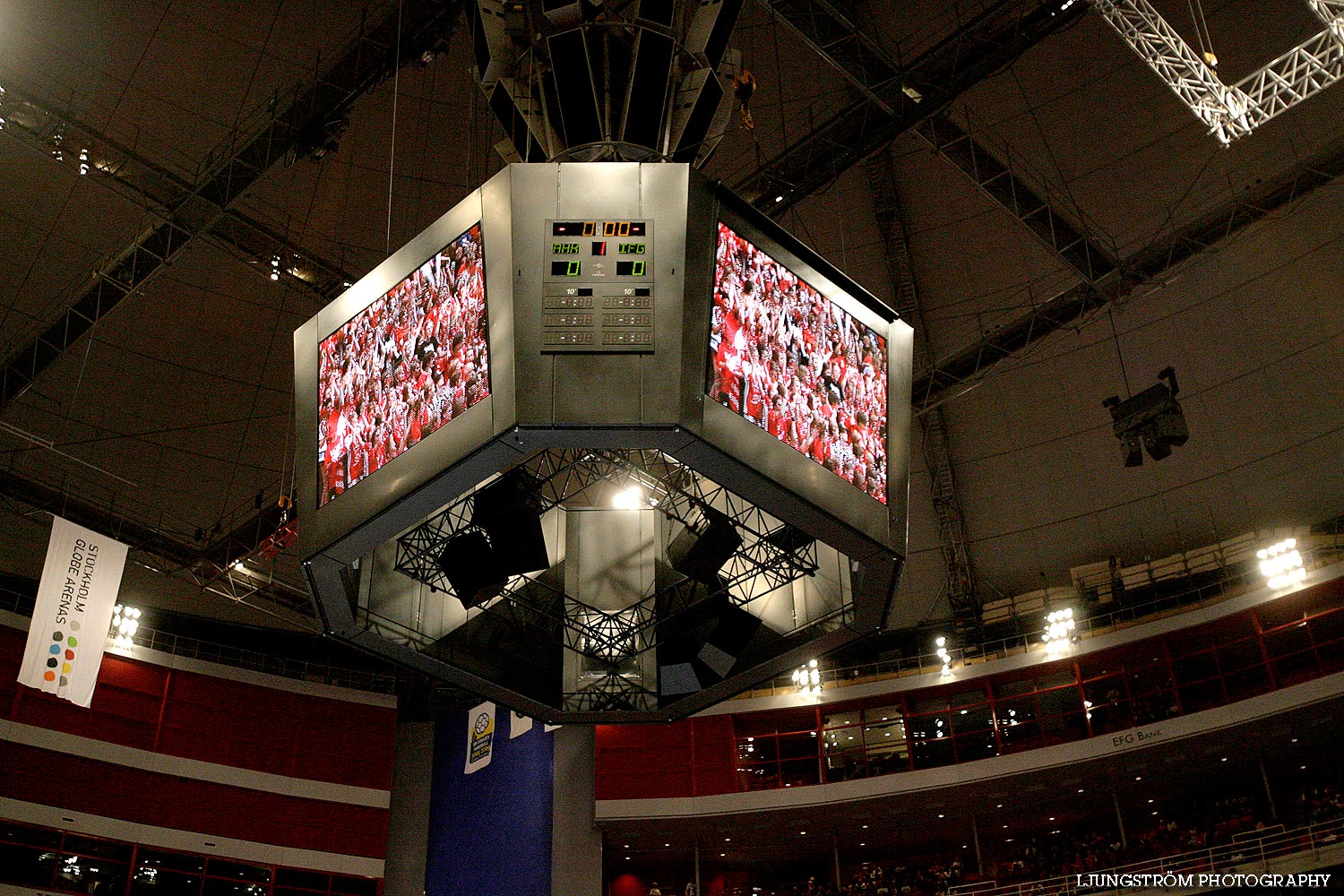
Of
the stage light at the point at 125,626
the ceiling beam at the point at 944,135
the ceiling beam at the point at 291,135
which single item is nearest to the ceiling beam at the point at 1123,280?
the ceiling beam at the point at 944,135

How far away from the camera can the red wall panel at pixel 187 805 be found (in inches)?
1029

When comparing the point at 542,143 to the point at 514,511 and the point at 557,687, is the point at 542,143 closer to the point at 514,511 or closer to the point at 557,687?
the point at 514,511

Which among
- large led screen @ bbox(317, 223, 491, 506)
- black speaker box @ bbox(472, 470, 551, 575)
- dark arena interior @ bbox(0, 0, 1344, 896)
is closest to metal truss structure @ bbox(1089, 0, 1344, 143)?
dark arena interior @ bbox(0, 0, 1344, 896)

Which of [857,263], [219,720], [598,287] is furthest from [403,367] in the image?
[219,720]

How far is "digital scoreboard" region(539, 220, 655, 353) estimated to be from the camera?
33.5 feet

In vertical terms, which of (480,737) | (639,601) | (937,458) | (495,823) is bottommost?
(639,601)

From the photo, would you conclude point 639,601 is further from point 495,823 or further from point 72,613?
point 495,823

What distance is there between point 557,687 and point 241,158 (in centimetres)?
1228

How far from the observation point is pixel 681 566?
43.0ft

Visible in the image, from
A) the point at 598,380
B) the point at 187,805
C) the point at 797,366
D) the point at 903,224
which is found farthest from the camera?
the point at 903,224

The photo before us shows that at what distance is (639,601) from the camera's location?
542 inches

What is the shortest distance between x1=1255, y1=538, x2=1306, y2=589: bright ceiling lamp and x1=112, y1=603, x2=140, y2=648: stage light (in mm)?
24721

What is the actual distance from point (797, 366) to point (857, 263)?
19.0m

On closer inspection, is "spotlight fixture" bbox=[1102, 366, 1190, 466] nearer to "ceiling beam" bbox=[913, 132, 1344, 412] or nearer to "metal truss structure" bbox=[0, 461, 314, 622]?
"ceiling beam" bbox=[913, 132, 1344, 412]
